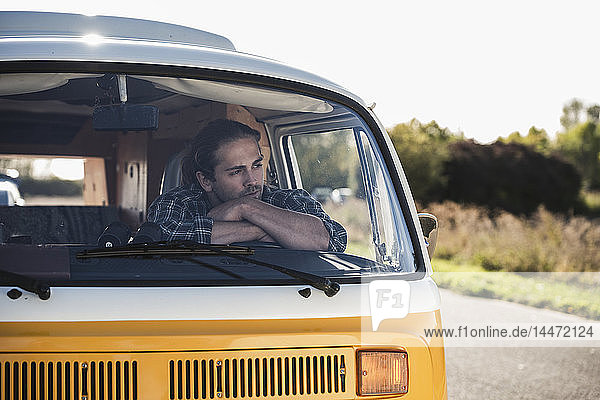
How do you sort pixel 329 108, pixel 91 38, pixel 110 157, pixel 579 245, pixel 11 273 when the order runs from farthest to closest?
pixel 579 245, pixel 110 157, pixel 329 108, pixel 91 38, pixel 11 273

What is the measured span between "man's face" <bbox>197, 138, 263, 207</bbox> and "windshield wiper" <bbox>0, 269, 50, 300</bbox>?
1017 millimetres

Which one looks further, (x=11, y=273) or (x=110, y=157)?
(x=110, y=157)

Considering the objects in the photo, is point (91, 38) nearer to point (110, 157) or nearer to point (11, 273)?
point (11, 273)

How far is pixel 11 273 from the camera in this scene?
Answer: 8.13 feet

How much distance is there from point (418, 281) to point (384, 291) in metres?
0.17

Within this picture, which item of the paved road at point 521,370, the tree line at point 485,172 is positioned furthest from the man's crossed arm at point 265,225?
the tree line at point 485,172

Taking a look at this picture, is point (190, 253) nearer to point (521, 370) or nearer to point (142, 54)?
point (142, 54)

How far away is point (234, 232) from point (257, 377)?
74cm

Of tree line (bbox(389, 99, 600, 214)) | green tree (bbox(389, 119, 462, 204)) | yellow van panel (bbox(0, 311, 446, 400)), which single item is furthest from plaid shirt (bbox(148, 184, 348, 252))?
green tree (bbox(389, 119, 462, 204))

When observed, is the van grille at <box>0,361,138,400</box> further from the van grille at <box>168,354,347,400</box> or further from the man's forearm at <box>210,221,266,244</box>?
the man's forearm at <box>210,221,266,244</box>

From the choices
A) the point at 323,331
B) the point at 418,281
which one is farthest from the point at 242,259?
the point at 418,281

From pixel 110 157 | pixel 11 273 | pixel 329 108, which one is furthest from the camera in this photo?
pixel 110 157

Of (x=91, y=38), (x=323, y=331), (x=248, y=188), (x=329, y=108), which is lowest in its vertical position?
(x=323, y=331)

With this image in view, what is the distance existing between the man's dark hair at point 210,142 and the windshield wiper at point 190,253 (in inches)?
28.7
